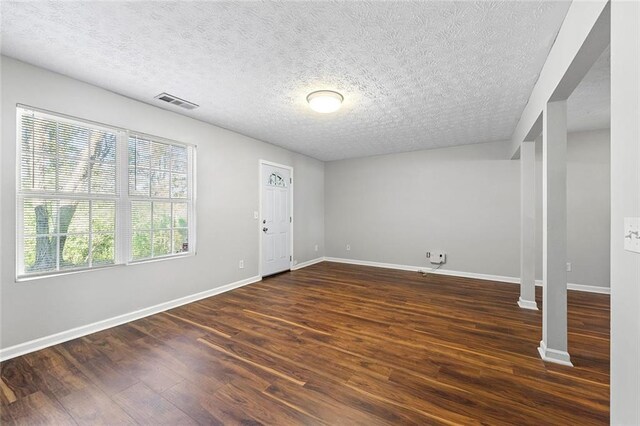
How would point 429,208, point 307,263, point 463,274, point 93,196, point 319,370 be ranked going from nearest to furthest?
1. point 319,370
2. point 93,196
3. point 463,274
4. point 429,208
5. point 307,263

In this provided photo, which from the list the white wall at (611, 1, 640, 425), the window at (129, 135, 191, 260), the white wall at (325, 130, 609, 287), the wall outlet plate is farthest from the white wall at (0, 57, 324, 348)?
the white wall at (611, 1, 640, 425)

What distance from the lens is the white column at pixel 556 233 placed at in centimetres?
203

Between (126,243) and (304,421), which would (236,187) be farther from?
(304,421)

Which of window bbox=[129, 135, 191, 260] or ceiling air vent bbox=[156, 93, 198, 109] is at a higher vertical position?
ceiling air vent bbox=[156, 93, 198, 109]

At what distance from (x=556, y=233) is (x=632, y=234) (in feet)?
4.65

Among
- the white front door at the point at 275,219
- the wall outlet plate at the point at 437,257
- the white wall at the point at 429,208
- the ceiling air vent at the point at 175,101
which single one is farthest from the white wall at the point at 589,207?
the ceiling air vent at the point at 175,101

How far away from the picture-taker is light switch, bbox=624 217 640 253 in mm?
857

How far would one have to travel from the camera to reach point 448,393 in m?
1.68

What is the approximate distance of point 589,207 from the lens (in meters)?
3.92

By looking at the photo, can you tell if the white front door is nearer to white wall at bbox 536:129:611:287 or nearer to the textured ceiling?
the textured ceiling

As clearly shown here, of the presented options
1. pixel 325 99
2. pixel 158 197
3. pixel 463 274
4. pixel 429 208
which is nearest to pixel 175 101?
pixel 158 197

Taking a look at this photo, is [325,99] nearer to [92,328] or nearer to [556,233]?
[556,233]

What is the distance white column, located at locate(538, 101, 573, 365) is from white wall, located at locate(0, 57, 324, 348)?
385 centimetres

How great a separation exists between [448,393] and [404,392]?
0.96 feet
